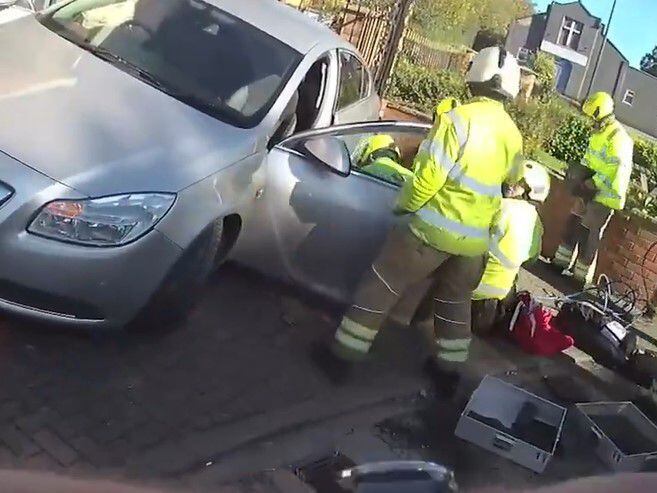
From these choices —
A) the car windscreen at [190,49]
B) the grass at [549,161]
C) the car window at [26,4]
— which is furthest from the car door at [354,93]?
the grass at [549,161]

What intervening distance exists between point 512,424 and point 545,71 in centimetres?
653

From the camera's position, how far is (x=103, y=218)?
335 centimetres

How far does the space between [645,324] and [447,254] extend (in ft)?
9.72

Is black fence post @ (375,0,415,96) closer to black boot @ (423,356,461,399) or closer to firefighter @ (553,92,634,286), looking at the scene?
firefighter @ (553,92,634,286)

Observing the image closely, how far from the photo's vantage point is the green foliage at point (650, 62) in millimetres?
8617

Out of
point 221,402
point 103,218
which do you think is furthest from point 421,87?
point 103,218

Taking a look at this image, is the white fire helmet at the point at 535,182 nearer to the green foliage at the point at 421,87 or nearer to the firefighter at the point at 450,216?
the firefighter at the point at 450,216

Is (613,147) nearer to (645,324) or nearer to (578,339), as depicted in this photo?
(645,324)

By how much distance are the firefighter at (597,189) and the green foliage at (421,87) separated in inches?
155

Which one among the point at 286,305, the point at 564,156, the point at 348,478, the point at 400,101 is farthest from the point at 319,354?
the point at 400,101

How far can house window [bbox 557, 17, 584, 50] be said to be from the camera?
9.41 meters

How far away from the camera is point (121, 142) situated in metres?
3.62

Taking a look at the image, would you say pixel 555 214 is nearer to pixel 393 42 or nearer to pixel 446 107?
pixel 393 42

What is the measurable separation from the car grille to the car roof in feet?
6.21
